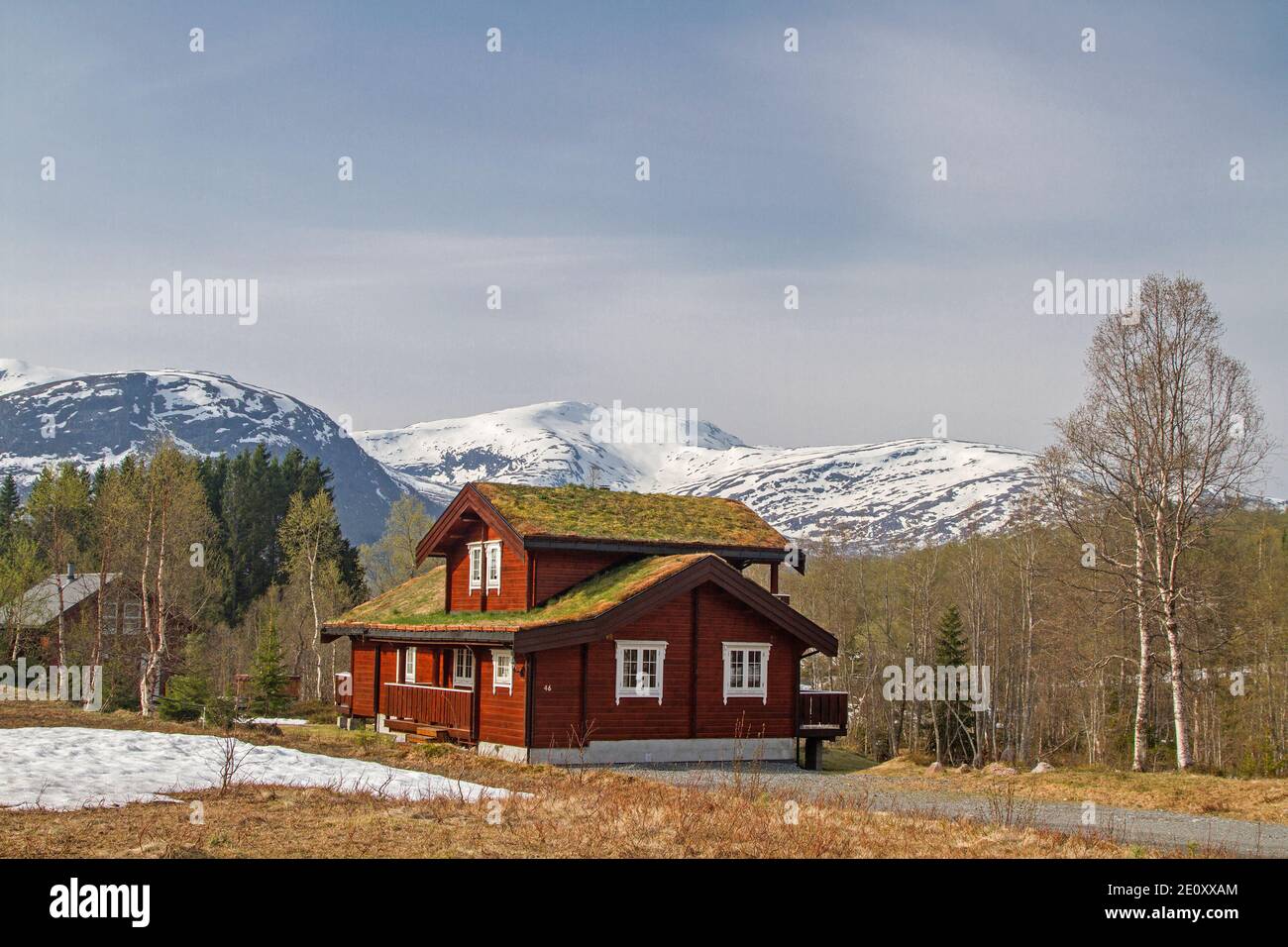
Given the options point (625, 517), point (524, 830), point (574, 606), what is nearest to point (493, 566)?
point (625, 517)

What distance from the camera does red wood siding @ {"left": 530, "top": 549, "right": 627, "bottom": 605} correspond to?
31094 mm

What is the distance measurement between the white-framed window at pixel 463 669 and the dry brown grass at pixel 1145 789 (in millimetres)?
11497

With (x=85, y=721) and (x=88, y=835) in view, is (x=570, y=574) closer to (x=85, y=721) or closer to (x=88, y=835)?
(x=85, y=721)

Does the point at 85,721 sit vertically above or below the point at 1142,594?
below

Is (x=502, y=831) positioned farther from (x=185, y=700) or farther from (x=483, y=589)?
(x=185, y=700)

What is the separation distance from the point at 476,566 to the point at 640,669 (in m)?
7.35

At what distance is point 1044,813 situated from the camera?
69.9 feet

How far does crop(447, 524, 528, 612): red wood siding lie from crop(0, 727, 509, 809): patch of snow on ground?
9084 mm

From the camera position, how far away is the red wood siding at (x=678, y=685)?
28078mm
